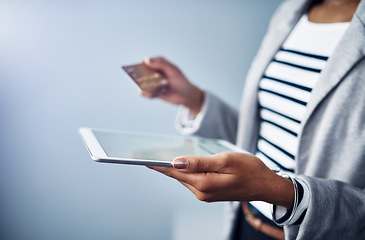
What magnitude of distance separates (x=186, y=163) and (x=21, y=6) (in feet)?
2.39

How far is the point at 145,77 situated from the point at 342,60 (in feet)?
1.40

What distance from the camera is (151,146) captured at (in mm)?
575

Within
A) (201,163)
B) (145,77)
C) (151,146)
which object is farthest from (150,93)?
(201,163)

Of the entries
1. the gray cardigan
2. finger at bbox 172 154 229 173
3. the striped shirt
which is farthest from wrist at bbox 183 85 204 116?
finger at bbox 172 154 229 173

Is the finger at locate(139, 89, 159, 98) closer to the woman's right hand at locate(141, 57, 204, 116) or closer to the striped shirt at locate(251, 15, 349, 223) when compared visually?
the woman's right hand at locate(141, 57, 204, 116)

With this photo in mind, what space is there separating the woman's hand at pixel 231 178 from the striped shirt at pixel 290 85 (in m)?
0.13

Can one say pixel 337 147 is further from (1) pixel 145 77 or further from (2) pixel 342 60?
(1) pixel 145 77

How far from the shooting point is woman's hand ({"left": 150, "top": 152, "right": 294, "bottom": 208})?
1.40 feet

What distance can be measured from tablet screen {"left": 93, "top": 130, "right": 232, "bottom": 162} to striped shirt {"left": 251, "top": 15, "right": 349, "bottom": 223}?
129mm

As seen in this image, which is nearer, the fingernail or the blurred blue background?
the fingernail

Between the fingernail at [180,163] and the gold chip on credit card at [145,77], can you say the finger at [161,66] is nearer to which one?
the gold chip on credit card at [145,77]

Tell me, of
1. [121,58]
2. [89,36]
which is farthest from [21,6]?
[121,58]

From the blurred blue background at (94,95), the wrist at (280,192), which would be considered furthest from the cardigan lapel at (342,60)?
the blurred blue background at (94,95)

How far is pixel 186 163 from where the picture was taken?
0.42m
